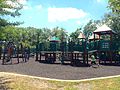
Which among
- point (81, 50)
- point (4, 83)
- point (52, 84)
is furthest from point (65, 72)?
point (81, 50)

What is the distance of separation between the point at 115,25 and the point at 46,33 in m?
54.1

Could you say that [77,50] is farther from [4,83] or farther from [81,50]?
[4,83]

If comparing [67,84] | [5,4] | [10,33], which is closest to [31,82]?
[67,84]

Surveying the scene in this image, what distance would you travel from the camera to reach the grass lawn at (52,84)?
45.2 feet

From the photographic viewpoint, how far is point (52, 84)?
46.6 feet

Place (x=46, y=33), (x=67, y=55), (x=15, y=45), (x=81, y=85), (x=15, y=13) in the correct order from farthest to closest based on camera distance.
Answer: (x=46, y=33) → (x=15, y=45) → (x=67, y=55) → (x=15, y=13) → (x=81, y=85)

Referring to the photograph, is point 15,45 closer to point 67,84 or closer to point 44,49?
point 44,49

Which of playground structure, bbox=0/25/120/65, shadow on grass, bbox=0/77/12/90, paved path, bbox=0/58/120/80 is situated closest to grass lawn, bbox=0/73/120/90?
shadow on grass, bbox=0/77/12/90

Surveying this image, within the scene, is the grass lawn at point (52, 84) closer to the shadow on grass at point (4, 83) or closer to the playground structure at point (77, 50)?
the shadow on grass at point (4, 83)

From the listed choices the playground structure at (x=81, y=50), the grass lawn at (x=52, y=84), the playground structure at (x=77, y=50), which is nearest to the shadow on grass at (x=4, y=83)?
Result: the grass lawn at (x=52, y=84)

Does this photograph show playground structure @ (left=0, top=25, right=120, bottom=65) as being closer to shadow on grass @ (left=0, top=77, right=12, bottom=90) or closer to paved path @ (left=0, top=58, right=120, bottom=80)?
paved path @ (left=0, top=58, right=120, bottom=80)

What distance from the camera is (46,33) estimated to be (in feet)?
361

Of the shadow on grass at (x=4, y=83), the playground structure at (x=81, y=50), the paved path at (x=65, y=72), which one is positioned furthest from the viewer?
the playground structure at (x=81, y=50)

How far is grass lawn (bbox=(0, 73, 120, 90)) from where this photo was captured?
1378cm
